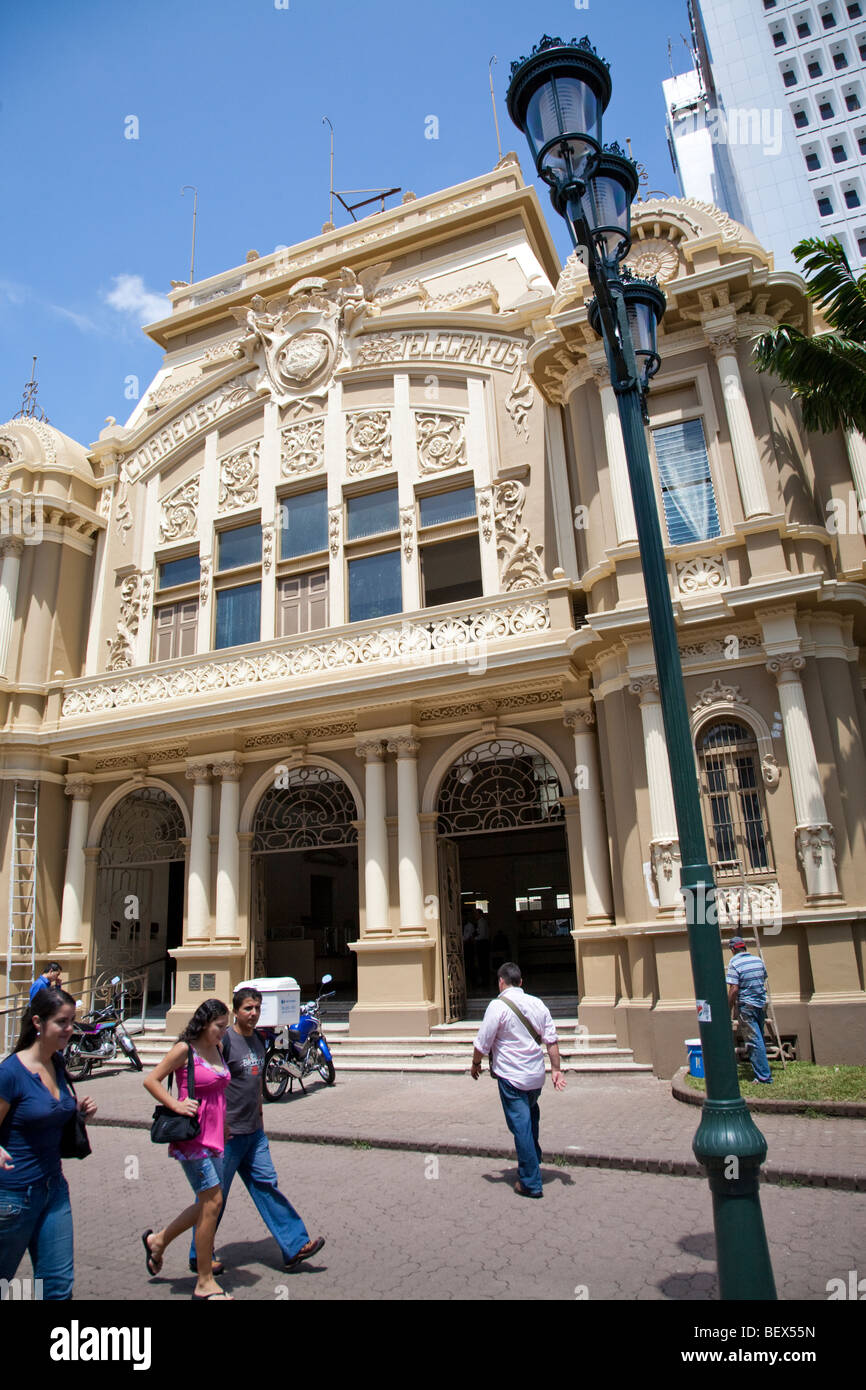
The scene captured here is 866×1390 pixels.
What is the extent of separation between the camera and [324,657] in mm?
15414

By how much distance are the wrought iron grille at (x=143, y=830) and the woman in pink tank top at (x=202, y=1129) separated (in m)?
12.6

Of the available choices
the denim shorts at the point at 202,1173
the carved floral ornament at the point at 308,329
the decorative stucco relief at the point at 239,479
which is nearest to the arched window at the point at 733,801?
the denim shorts at the point at 202,1173

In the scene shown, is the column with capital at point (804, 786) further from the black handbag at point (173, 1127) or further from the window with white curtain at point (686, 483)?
the black handbag at point (173, 1127)

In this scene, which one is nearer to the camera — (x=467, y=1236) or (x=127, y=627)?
(x=467, y=1236)

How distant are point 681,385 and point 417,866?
8311 mm

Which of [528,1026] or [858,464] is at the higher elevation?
[858,464]

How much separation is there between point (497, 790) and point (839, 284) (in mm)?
8452

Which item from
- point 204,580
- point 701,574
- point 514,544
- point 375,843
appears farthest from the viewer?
point 204,580

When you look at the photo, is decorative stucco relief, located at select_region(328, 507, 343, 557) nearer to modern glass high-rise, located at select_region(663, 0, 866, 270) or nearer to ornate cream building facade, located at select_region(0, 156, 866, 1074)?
ornate cream building facade, located at select_region(0, 156, 866, 1074)

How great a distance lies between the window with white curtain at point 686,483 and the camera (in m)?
12.9

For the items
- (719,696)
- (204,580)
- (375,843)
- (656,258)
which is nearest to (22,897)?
(204,580)

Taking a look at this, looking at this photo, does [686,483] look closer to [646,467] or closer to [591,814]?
[591,814]
